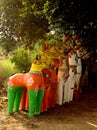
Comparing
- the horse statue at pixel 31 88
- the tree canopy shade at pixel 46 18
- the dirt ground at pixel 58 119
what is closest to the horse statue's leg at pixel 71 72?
the dirt ground at pixel 58 119

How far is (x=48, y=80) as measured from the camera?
312 inches

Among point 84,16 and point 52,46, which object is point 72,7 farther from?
point 52,46

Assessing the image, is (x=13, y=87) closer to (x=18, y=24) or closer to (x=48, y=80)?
(x=48, y=80)

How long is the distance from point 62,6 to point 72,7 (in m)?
0.24

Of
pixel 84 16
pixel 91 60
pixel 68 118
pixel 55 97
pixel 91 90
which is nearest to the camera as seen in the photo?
pixel 84 16

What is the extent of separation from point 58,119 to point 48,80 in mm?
1226

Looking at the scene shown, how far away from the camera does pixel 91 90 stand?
37.0 feet

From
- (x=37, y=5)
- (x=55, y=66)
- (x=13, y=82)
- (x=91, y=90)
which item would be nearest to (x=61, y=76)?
(x=55, y=66)

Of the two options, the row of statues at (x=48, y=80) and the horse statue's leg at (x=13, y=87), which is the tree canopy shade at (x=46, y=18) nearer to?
the row of statues at (x=48, y=80)

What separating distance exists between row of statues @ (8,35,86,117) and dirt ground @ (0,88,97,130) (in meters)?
0.22

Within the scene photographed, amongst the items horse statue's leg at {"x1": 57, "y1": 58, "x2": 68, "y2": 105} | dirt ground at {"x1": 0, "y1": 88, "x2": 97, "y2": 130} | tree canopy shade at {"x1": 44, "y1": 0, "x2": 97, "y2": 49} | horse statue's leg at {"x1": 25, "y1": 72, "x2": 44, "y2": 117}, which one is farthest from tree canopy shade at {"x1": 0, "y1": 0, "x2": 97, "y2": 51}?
dirt ground at {"x1": 0, "y1": 88, "x2": 97, "y2": 130}

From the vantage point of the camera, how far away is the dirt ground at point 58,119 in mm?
6496

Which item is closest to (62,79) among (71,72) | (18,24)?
(71,72)

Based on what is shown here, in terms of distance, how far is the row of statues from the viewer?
23.9ft
